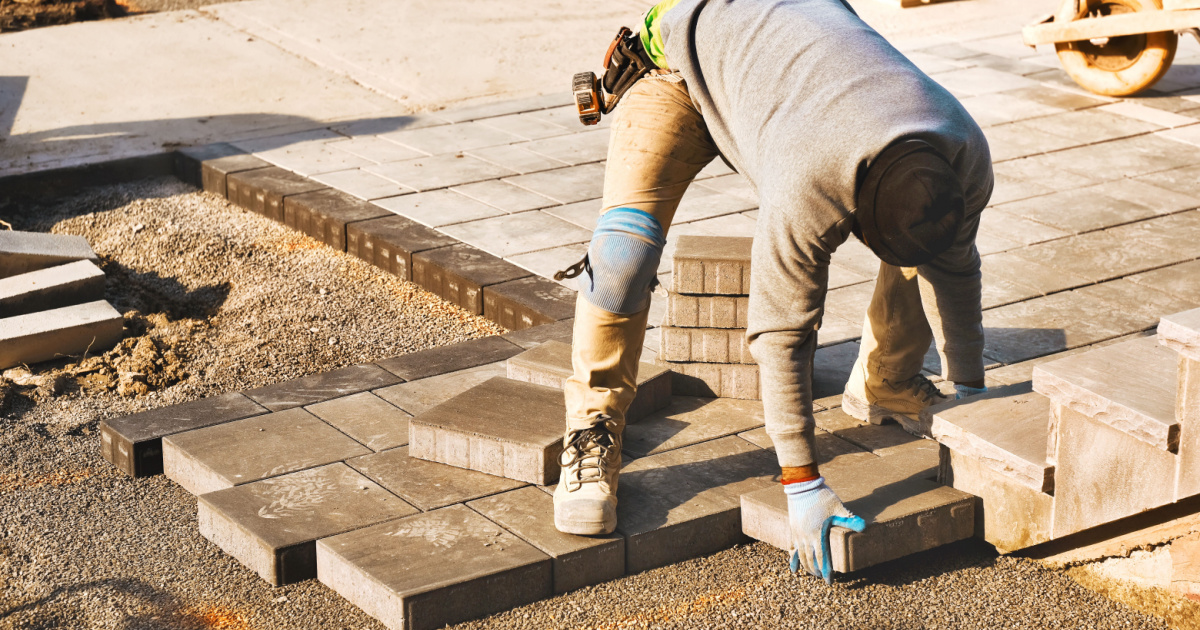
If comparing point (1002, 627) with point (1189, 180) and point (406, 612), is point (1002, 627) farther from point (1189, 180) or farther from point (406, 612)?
point (1189, 180)

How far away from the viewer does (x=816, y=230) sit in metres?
2.91

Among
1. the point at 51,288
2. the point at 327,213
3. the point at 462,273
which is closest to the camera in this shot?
the point at 51,288

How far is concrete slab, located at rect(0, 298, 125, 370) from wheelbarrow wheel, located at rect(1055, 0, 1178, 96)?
6.76 meters

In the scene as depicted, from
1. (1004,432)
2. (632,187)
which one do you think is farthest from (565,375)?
(1004,432)

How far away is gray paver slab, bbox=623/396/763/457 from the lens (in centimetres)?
401

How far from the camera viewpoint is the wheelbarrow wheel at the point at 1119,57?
848 cm

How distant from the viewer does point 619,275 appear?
11.0ft

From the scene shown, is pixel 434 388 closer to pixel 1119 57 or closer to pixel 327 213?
pixel 327 213

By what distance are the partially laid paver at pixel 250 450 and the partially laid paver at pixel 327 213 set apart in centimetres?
237

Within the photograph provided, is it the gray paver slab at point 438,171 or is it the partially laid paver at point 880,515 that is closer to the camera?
the partially laid paver at point 880,515

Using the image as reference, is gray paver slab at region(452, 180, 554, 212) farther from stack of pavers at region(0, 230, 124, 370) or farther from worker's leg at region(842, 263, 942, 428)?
worker's leg at region(842, 263, 942, 428)

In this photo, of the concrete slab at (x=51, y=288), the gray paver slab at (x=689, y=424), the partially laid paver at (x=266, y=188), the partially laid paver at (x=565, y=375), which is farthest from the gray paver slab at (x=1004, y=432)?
the partially laid paver at (x=266, y=188)

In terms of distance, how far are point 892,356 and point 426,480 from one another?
5.12 ft

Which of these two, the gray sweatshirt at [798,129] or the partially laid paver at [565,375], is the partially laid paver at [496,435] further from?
the gray sweatshirt at [798,129]
